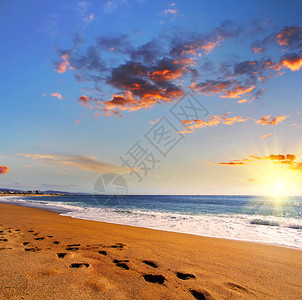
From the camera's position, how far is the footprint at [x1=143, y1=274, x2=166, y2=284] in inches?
120

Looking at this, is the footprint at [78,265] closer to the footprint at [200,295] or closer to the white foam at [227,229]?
the footprint at [200,295]

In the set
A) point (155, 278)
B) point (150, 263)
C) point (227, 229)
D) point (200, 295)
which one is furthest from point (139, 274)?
point (227, 229)

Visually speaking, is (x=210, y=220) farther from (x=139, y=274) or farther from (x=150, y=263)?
(x=139, y=274)

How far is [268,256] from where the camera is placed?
5.20 m

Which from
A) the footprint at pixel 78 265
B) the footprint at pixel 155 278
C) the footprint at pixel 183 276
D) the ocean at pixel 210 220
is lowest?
the ocean at pixel 210 220

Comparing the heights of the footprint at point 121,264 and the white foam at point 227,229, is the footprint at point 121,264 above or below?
above

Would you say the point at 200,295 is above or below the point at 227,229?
above

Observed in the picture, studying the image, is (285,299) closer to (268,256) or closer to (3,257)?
(268,256)

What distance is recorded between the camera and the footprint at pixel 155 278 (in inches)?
120

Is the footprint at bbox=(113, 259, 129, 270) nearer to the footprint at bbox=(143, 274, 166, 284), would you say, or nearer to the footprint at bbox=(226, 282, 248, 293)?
the footprint at bbox=(143, 274, 166, 284)

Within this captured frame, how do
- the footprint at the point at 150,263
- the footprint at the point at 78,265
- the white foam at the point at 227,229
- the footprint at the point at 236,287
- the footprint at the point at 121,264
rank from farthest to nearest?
the white foam at the point at 227,229 < the footprint at the point at 150,263 < the footprint at the point at 121,264 < the footprint at the point at 78,265 < the footprint at the point at 236,287

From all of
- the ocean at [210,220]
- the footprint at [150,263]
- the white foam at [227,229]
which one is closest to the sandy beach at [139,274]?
the footprint at [150,263]

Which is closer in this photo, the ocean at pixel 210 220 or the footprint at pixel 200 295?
the footprint at pixel 200 295

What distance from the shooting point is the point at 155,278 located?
317 centimetres
